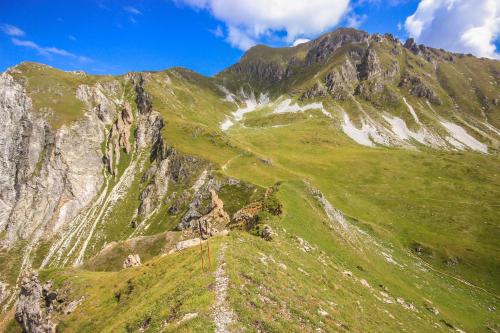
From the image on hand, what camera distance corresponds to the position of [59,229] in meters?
128

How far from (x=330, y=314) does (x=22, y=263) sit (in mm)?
129641

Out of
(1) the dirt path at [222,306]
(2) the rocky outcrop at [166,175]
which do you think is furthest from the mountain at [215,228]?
(2) the rocky outcrop at [166,175]

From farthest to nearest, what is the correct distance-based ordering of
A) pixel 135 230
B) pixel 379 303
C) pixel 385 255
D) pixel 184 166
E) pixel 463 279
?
pixel 184 166
pixel 135 230
pixel 463 279
pixel 385 255
pixel 379 303

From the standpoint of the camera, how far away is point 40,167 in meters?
150

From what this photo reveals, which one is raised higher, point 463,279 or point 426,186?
point 426,186

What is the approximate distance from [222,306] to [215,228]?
31656 mm

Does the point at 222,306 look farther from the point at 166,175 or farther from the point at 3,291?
the point at 3,291

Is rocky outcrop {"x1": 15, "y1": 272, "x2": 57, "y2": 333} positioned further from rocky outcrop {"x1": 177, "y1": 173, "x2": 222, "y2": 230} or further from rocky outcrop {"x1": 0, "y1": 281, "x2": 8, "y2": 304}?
rocky outcrop {"x1": 0, "y1": 281, "x2": 8, "y2": 304}

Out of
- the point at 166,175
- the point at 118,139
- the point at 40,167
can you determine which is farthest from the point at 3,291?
the point at 118,139

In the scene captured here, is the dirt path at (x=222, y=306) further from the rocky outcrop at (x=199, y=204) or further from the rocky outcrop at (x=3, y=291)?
the rocky outcrop at (x=3, y=291)

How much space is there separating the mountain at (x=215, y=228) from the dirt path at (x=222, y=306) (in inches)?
3.7

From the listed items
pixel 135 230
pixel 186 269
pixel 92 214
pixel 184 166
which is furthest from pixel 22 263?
pixel 186 269

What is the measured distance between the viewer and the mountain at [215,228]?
25.1 metres

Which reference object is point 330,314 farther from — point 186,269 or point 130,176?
point 130,176
